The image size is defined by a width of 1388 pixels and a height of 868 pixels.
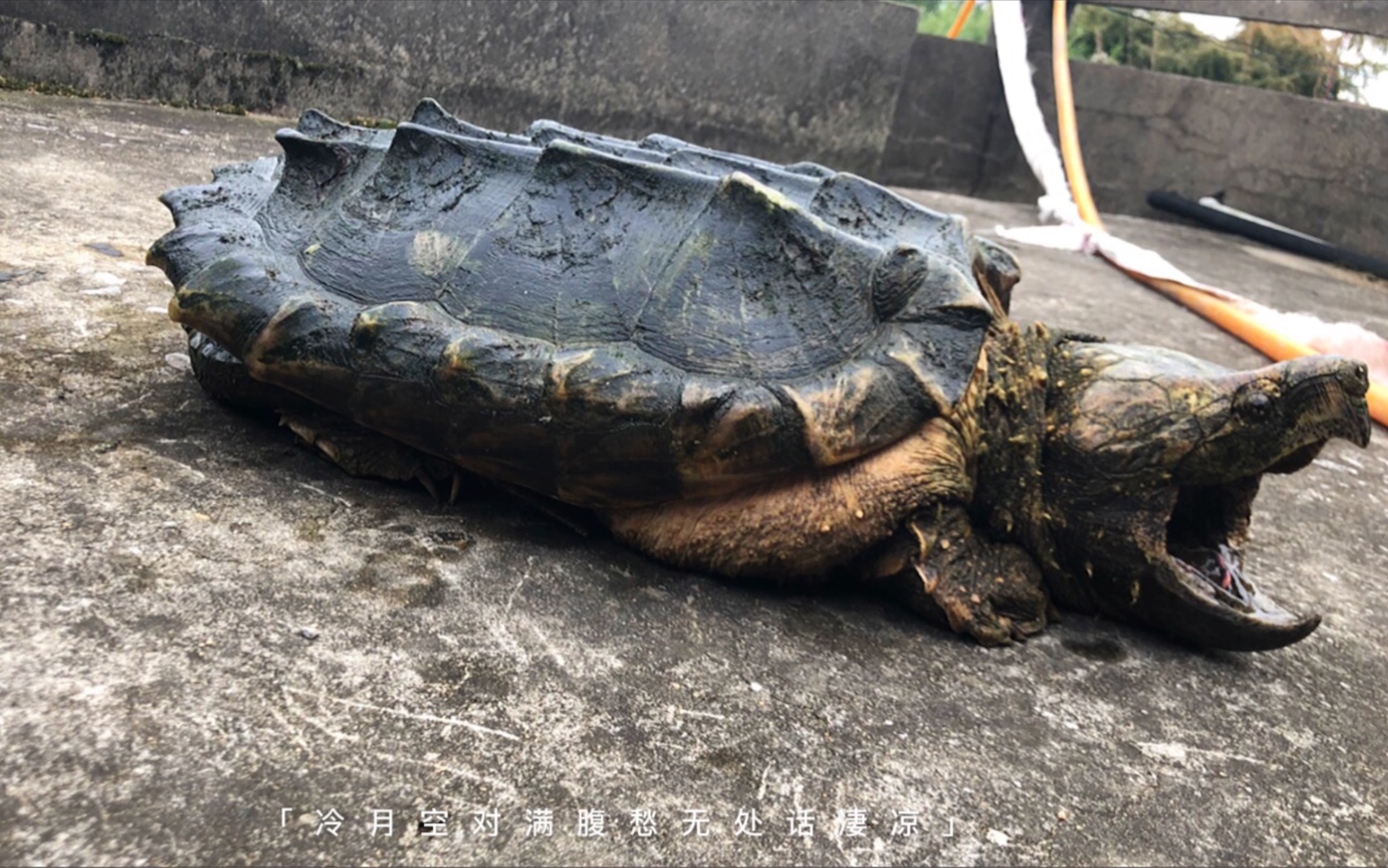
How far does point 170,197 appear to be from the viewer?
100 inches

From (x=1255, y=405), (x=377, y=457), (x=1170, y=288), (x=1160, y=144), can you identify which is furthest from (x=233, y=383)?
(x=1160, y=144)

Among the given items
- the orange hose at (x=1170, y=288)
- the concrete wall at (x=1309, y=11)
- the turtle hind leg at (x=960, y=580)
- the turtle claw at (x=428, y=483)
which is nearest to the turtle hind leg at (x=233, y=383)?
the turtle claw at (x=428, y=483)

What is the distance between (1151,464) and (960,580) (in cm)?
44

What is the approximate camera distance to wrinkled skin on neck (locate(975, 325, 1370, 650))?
81.4 inches

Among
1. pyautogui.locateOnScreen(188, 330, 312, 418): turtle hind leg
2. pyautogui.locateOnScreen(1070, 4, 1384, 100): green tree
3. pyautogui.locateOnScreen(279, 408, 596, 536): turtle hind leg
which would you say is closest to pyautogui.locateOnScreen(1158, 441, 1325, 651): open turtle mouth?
pyautogui.locateOnScreen(279, 408, 596, 536): turtle hind leg

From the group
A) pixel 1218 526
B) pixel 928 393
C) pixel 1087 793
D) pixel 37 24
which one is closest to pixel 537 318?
pixel 928 393

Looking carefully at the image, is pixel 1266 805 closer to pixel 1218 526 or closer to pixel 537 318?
pixel 1218 526

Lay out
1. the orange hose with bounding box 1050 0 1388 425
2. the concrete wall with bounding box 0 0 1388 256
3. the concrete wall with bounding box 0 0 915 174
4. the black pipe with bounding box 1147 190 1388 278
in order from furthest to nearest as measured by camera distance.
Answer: the black pipe with bounding box 1147 190 1388 278, the concrete wall with bounding box 0 0 1388 256, the concrete wall with bounding box 0 0 915 174, the orange hose with bounding box 1050 0 1388 425

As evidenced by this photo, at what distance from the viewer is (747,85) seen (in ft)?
22.0

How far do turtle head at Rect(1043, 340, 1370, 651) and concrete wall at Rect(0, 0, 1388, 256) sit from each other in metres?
4.53

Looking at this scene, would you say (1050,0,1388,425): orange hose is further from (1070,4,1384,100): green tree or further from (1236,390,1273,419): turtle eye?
(1236,390,1273,419): turtle eye

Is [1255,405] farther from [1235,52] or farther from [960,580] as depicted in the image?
[1235,52]

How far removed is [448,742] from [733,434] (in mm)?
773

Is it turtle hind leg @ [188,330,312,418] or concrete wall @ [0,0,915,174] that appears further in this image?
concrete wall @ [0,0,915,174]
